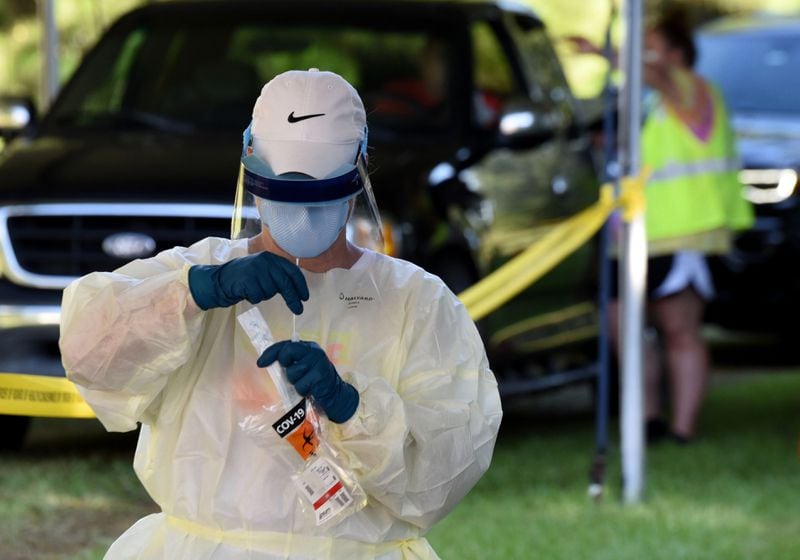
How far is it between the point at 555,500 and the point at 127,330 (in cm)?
424

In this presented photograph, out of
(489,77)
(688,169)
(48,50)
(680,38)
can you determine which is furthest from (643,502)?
(48,50)

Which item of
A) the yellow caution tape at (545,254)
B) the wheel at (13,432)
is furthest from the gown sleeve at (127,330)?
the wheel at (13,432)

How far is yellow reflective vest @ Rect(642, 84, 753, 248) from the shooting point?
26.6 feet

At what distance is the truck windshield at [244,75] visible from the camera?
7816 millimetres

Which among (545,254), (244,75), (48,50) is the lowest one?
(545,254)

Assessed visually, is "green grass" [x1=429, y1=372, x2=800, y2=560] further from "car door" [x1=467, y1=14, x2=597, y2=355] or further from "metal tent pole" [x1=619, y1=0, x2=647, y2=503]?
"car door" [x1=467, y1=14, x2=597, y2=355]

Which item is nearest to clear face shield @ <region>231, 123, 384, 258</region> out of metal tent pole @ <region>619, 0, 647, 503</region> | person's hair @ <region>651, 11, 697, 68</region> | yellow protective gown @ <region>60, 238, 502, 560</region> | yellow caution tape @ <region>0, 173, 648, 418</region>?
yellow protective gown @ <region>60, 238, 502, 560</region>

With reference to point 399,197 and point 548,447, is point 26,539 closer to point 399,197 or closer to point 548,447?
point 399,197

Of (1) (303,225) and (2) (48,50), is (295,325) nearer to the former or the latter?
(1) (303,225)

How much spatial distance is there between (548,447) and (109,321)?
5505 mm

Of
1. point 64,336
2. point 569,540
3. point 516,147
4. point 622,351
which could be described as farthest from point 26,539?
point 64,336

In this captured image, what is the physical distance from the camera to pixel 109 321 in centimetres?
286

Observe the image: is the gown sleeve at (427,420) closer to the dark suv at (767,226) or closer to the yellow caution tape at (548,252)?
the yellow caution tape at (548,252)

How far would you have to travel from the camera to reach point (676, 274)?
26.8 feet
